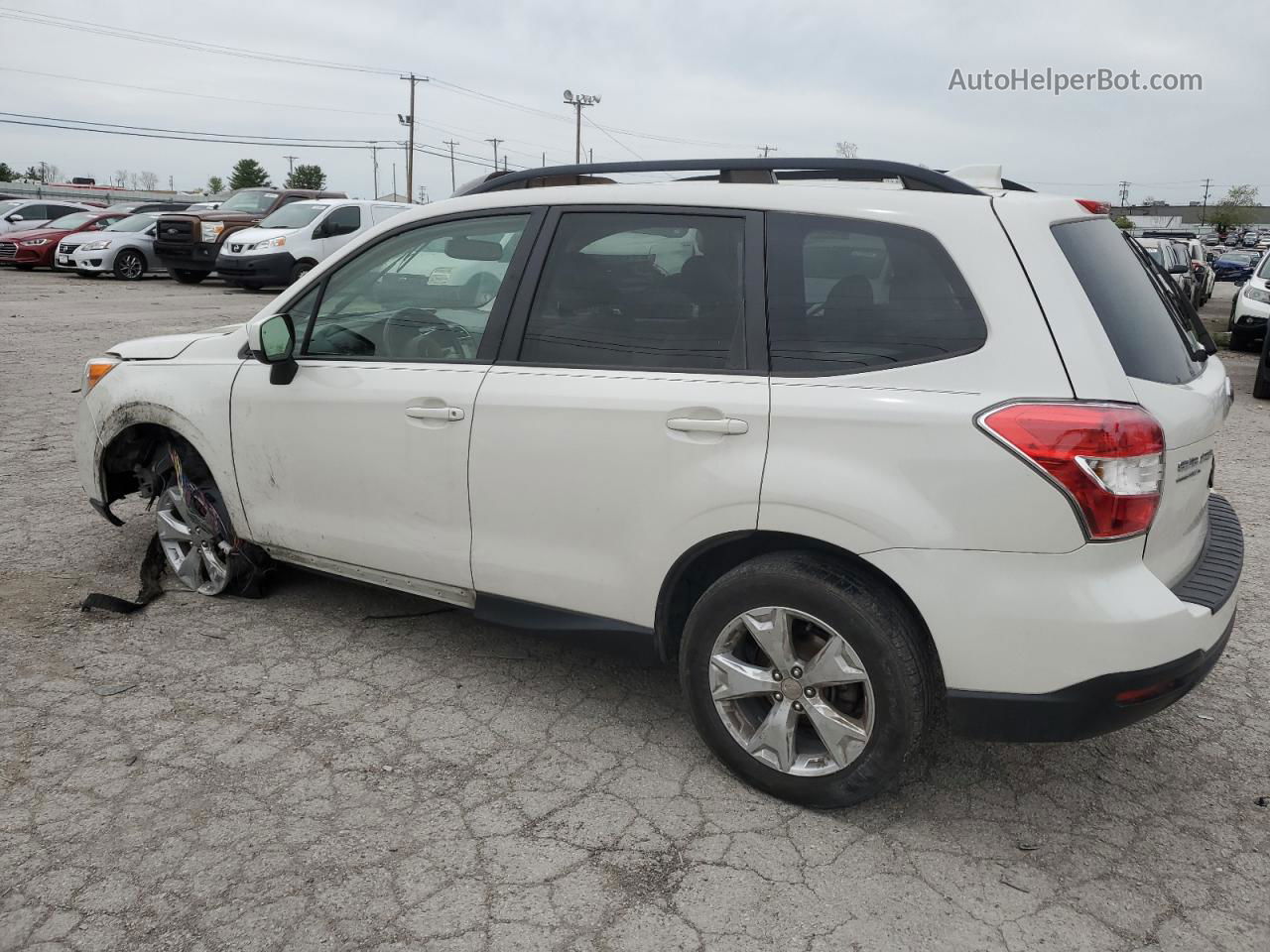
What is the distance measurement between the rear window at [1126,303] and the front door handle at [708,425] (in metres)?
0.96

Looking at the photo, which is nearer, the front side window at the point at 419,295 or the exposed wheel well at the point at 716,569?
the exposed wheel well at the point at 716,569

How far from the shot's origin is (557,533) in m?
3.32

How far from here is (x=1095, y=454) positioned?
8.20 feet

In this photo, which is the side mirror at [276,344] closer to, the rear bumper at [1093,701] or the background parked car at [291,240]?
the rear bumper at [1093,701]

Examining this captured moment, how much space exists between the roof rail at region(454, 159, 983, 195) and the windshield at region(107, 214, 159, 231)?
23197 mm

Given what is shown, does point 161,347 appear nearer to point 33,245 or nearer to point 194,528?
point 194,528

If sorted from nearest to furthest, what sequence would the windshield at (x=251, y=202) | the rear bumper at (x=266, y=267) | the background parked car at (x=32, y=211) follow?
the rear bumper at (x=266, y=267), the windshield at (x=251, y=202), the background parked car at (x=32, y=211)

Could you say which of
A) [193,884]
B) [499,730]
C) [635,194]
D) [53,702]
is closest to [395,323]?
[635,194]

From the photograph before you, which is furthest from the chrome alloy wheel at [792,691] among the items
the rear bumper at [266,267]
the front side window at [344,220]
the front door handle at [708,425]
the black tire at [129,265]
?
the black tire at [129,265]

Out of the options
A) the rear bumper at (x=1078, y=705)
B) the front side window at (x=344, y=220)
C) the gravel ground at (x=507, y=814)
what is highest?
the front side window at (x=344, y=220)

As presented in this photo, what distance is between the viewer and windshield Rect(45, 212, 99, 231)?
1022 inches

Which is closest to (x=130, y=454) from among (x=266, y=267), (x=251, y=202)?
(x=266, y=267)

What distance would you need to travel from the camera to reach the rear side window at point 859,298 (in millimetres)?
2746

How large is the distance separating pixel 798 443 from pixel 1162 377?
99cm
